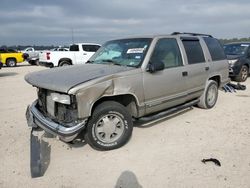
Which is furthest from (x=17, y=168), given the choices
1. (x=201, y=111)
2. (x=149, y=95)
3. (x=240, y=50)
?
(x=240, y=50)

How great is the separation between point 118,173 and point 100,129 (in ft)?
2.59

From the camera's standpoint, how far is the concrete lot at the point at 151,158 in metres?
3.18

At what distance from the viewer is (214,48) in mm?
6270

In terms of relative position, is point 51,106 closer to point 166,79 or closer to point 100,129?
point 100,129

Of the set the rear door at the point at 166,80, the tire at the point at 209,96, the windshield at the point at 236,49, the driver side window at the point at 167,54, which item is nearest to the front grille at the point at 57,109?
the rear door at the point at 166,80

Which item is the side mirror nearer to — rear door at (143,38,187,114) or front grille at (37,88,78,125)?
rear door at (143,38,187,114)

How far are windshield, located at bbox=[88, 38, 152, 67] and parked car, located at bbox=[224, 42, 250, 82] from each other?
21.5 feet

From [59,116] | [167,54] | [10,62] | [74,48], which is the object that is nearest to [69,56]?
[74,48]

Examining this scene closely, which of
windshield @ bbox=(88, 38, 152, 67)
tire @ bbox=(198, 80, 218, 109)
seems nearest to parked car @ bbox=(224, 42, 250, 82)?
tire @ bbox=(198, 80, 218, 109)

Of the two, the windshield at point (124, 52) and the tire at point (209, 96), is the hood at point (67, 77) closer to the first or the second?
the windshield at point (124, 52)

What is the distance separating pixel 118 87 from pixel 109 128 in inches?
26.6

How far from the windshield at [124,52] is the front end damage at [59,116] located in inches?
53.7

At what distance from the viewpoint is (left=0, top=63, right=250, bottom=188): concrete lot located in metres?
3.18

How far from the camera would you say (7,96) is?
821 cm
